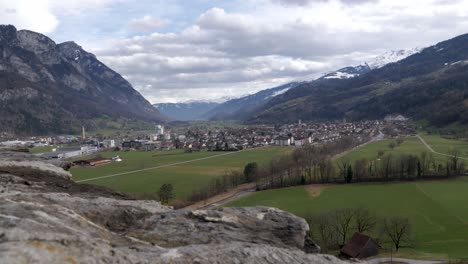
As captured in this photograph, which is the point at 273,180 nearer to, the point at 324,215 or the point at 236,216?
the point at 324,215

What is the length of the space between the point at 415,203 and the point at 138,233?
63.9 metres

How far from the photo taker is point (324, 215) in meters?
54.5

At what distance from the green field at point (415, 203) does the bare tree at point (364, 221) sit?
4834mm

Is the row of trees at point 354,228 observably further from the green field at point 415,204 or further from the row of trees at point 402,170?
the row of trees at point 402,170

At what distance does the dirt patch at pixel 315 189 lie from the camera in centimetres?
7742

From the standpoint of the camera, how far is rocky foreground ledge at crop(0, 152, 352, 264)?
789cm

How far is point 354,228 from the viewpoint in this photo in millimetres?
54250

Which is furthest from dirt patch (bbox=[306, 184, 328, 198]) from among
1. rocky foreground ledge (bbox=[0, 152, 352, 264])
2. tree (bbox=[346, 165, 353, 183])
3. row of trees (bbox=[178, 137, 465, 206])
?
rocky foreground ledge (bbox=[0, 152, 352, 264])

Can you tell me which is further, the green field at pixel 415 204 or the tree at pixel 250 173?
the tree at pixel 250 173

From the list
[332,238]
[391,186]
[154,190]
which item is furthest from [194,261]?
[391,186]

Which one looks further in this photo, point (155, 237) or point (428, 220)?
point (428, 220)

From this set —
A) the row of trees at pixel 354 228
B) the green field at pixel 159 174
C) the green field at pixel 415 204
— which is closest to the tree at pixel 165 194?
the green field at pixel 159 174

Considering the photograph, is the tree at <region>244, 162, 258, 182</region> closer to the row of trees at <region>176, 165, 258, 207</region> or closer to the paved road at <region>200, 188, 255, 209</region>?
the row of trees at <region>176, 165, 258, 207</region>

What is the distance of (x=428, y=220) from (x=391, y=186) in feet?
81.1
